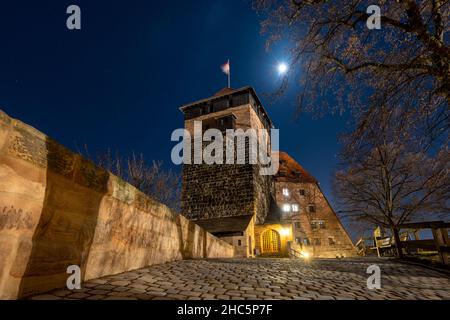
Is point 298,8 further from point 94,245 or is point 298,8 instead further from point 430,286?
point 94,245

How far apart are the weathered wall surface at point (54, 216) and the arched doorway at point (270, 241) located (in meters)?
17.9

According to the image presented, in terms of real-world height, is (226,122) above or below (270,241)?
above

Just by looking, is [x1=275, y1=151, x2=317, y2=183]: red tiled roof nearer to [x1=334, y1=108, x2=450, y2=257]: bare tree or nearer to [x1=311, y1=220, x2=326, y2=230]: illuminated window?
[x1=311, y1=220, x2=326, y2=230]: illuminated window

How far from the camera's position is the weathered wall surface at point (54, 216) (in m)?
2.09

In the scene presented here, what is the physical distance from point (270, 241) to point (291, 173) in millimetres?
14665


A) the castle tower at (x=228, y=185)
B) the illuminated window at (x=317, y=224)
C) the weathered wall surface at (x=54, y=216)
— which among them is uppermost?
the castle tower at (x=228, y=185)

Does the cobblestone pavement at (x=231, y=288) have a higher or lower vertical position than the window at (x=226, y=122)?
lower

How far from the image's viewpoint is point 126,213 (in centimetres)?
381

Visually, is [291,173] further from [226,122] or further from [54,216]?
[54,216]

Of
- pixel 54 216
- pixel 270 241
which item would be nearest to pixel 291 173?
pixel 270 241

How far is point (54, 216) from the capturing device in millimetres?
2539

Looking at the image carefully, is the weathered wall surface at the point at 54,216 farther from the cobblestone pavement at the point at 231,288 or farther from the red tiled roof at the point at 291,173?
the red tiled roof at the point at 291,173

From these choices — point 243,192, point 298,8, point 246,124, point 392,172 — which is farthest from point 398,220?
point 298,8

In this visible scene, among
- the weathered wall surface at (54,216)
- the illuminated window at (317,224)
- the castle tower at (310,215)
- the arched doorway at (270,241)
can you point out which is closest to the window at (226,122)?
the arched doorway at (270,241)
